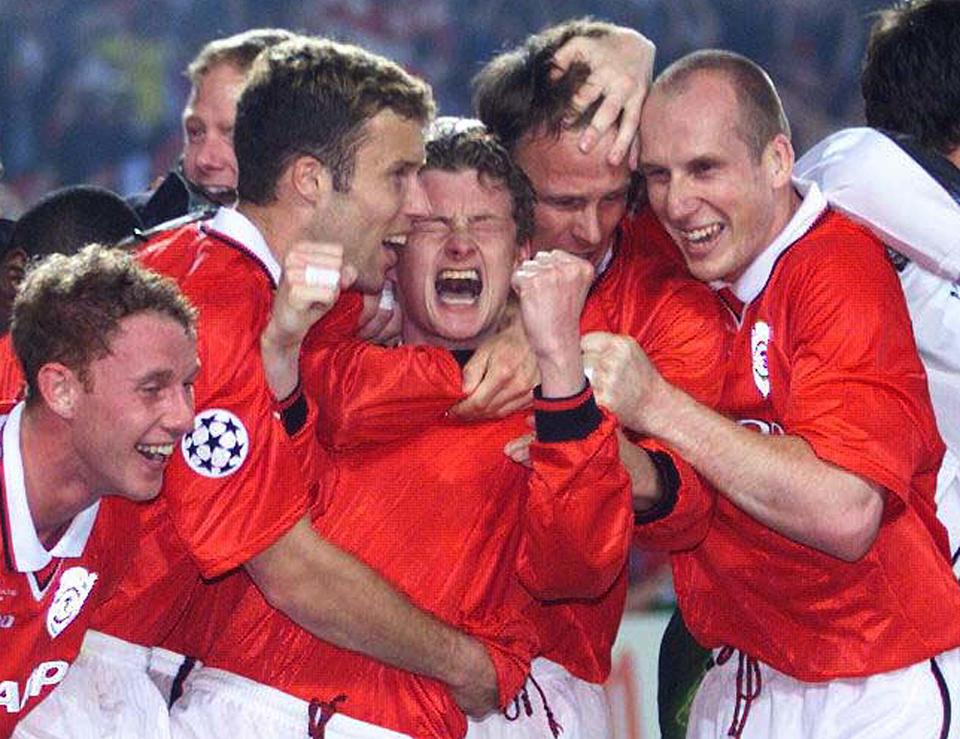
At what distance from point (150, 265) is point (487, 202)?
703 millimetres

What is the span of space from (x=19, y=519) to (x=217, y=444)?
35cm

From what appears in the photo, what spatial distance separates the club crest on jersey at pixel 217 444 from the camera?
3383 mm

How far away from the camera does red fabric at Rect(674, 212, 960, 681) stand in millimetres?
3459

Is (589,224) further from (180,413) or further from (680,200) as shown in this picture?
(180,413)

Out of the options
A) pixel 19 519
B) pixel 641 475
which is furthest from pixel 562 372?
pixel 19 519

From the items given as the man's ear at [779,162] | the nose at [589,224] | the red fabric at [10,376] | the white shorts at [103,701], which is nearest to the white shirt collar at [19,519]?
the red fabric at [10,376]

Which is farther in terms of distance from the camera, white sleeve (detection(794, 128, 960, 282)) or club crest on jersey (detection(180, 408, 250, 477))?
white sleeve (detection(794, 128, 960, 282))

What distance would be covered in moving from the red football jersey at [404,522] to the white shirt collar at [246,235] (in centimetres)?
25

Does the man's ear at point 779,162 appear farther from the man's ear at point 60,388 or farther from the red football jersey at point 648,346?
the man's ear at point 60,388

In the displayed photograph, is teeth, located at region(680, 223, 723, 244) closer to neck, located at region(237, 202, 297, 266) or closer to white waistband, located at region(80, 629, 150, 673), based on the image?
neck, located at region(237, 202, 297, 266)

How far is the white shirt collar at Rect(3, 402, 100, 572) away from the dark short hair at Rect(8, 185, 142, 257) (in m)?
1.22

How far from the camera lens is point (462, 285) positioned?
12.7 ft

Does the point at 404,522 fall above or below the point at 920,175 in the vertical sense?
below

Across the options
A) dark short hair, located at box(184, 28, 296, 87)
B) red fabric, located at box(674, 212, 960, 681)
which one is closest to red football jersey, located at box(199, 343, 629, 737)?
red fabric, located at box(674, 212, 960, 681)
